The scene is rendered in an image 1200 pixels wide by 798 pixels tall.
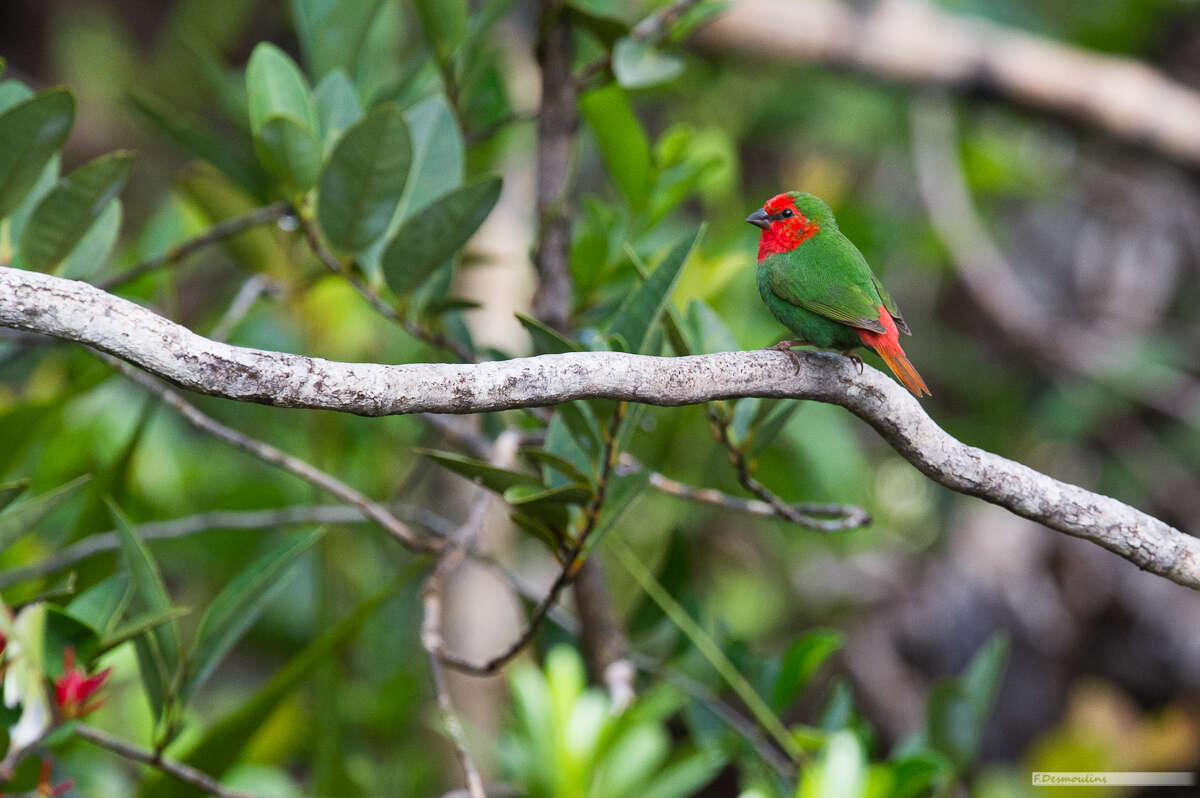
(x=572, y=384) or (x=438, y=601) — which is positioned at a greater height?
(x=572, y=384)

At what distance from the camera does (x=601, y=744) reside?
145 centimetres

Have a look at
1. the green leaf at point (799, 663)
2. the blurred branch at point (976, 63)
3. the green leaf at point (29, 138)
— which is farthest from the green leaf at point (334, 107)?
the blurred branch at point (976, 63)

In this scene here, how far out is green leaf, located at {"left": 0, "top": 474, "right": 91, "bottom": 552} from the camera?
1123 mm

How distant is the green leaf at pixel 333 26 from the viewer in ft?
5.14

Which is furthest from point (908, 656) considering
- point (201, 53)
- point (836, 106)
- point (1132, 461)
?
point (201, 53)

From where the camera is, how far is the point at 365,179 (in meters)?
1.26

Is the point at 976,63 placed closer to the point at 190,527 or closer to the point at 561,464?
the point at 561,464

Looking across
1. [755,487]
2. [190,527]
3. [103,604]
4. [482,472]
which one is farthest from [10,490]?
[755,487]

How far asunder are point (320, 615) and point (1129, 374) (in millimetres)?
2645

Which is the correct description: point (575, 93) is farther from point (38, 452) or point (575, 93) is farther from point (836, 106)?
point (836, 106)

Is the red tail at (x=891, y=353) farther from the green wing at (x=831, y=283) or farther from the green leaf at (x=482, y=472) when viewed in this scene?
the green leaf at (x=482, y=472)

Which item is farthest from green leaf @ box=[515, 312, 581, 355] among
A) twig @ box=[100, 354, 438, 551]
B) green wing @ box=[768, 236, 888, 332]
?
twig @ box=[100, 354, 438, 551]

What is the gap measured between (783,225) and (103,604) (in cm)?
92

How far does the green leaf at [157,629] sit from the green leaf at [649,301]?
59cm
